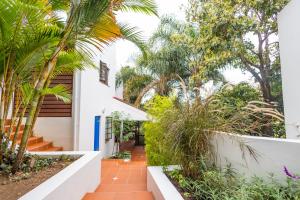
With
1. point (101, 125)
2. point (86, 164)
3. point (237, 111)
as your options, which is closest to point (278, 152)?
point (237, 111)

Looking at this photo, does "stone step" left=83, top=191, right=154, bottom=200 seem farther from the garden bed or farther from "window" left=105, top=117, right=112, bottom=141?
"window" left=105, top=117, right=112, bottom=141

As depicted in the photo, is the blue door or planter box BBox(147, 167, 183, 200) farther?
the blue door

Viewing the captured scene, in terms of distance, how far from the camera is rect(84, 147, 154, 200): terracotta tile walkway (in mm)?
5805

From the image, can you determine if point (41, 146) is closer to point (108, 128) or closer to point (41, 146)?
point (41, 146)

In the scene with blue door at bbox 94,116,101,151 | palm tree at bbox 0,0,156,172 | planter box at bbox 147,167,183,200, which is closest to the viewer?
planter box at bbox 147,167,183,200

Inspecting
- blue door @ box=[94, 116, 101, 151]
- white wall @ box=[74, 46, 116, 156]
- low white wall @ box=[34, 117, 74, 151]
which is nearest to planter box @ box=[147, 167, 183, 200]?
white wall @ box=[74, 46, 116, 156]

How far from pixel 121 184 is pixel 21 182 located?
13.3 feet

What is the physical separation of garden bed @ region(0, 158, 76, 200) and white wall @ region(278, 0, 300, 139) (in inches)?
263

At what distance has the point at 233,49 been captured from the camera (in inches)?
432

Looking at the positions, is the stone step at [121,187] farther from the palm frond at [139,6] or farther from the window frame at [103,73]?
the window frame at [103,73]

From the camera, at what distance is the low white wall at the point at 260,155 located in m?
3.78

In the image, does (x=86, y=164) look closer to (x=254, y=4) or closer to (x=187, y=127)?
(x=187, y=127)

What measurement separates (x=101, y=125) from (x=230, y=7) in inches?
380

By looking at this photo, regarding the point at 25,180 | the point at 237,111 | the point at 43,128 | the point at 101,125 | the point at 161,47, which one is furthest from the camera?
the point at 161,47
